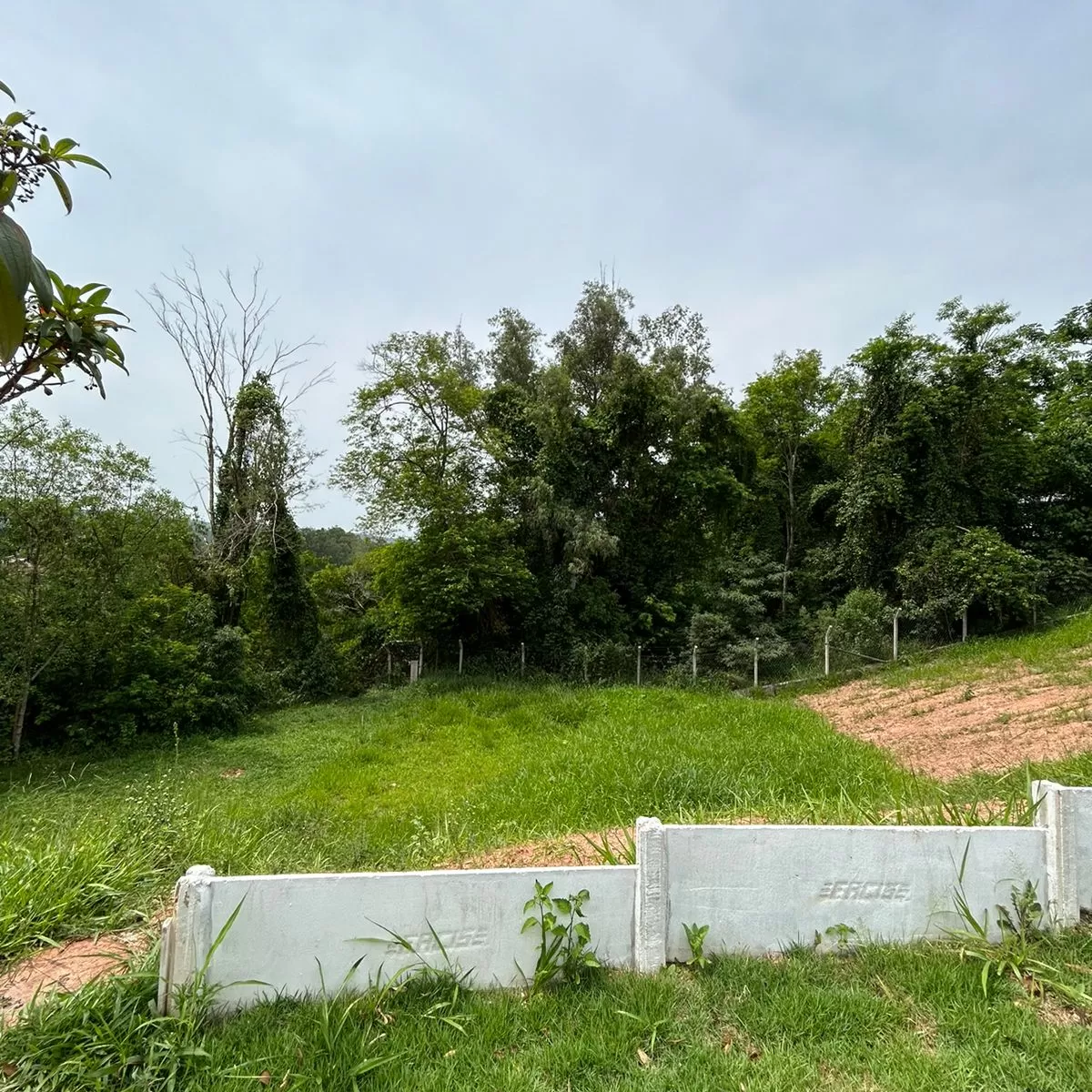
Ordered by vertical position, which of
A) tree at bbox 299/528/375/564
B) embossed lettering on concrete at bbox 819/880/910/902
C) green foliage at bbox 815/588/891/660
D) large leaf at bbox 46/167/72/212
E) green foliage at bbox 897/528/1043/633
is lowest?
embossed lettering on concrete at bbox 819/880/910/902

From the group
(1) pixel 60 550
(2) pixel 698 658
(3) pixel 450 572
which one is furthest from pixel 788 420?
(1) pixel 60 550

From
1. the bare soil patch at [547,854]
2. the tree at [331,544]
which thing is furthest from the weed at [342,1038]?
the tree at [331,544]

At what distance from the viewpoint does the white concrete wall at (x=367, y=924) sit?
196 centimetres

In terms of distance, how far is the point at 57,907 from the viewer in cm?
238

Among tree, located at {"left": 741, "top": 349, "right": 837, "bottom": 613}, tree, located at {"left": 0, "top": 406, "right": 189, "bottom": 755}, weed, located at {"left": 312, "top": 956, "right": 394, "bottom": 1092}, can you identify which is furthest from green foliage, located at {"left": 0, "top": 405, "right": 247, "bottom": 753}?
tree, located at {"left": 741, "top": 349, "right": 837, "bottom": 613}

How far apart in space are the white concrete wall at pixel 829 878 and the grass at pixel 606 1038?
0.62 ft

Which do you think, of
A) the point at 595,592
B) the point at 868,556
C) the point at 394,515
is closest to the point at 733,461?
the point at 868,556

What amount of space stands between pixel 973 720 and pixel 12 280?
8318 mm

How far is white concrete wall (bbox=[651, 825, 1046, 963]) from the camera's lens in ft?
7.56

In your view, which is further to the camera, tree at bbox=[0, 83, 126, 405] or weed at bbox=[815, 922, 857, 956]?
weed at bbox=[815, 922, 857, 956]

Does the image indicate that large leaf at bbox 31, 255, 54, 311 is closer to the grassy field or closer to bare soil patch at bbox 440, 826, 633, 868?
the grassy field

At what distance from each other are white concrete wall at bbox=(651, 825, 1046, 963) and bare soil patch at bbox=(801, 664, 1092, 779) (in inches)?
100.0

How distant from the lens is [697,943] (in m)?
2.24

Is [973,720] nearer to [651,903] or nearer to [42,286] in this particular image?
[651,903]
